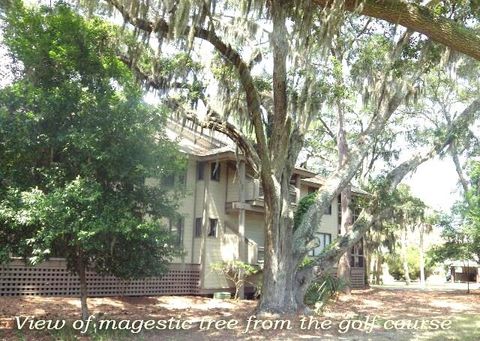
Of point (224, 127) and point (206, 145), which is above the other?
point (206, 145)

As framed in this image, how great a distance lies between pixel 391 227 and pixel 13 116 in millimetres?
24898

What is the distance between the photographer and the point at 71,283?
53.6 feet

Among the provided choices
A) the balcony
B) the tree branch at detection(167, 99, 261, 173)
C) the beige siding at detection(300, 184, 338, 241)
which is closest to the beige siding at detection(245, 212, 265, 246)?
the balcony

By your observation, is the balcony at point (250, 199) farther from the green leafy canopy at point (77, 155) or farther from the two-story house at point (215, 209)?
the green leafy canopy at point (77, 155)

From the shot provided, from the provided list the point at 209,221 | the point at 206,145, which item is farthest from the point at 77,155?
the point at 206,145

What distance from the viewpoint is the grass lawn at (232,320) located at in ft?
33.2

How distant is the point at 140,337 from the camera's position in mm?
9695

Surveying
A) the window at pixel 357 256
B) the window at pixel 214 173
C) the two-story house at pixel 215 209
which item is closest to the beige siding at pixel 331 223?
the window at pixel 357 256

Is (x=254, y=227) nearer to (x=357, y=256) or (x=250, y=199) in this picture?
(x=250, y=199)

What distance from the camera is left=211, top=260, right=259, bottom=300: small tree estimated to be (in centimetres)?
1845

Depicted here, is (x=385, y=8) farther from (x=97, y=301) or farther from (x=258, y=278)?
(x=258, y=278)

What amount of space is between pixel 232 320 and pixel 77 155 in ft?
19.6

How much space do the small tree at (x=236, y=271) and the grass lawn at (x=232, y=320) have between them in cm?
106

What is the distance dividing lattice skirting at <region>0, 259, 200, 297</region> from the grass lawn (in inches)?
23.3
